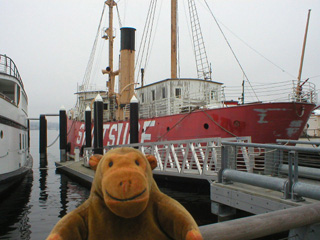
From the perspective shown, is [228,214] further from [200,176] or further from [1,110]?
[1,110]

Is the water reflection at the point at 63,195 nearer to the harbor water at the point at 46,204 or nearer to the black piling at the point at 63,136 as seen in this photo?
the harbor water at the point at 46,204

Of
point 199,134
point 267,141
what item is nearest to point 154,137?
point 199,134

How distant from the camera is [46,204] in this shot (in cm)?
1076

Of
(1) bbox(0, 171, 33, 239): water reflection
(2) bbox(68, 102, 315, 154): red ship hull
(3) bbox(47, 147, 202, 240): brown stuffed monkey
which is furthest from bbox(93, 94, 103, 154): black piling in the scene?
(3) bbox(47, 147, 202, 240): brown stuffed monkey

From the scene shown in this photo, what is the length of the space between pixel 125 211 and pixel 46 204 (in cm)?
1012

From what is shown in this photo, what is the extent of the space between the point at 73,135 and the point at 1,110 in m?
17.5

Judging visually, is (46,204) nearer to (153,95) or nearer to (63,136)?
(63,136)

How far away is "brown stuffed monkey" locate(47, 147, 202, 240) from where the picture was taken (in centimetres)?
178

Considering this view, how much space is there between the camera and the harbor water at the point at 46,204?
8.03 m

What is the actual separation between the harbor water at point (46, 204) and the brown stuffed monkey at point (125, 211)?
628cm

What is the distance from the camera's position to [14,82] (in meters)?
13.9

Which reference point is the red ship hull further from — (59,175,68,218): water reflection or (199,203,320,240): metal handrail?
Result: (199,203,320,240): metal handrail

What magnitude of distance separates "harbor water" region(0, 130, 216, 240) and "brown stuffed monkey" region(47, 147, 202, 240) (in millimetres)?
6279

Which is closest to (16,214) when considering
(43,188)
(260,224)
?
(43,188)
